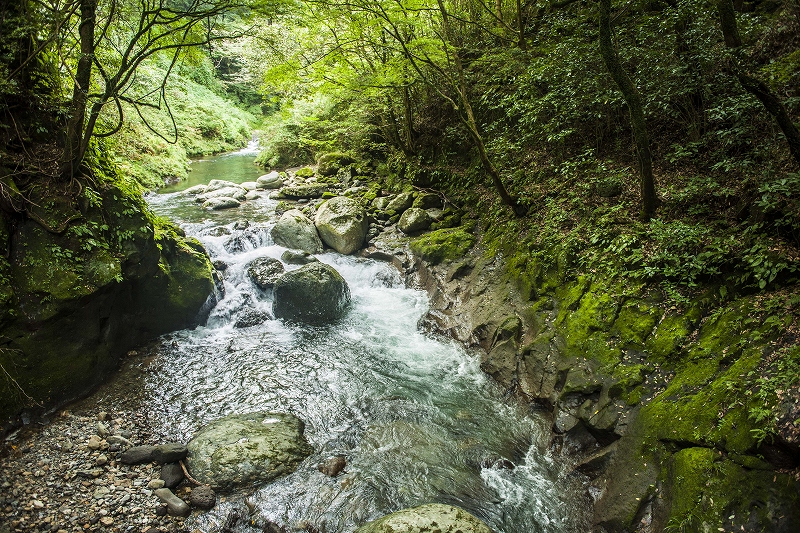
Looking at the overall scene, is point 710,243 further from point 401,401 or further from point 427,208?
point 427,208

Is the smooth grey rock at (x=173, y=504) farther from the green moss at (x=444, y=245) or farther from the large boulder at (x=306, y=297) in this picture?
the green moss at (x=444, y=245)

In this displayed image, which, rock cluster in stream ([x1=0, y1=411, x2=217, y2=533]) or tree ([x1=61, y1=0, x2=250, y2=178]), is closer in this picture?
rock cluster in stream ([x1=0, y1=411, x2=217, y2=533])

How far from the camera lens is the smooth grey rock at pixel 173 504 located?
4.63 metres

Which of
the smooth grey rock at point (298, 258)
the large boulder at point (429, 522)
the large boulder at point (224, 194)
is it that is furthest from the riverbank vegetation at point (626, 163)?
the large boulder at point (224, 194)

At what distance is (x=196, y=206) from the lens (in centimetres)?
1517

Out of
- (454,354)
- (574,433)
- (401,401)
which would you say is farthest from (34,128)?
(574,433)

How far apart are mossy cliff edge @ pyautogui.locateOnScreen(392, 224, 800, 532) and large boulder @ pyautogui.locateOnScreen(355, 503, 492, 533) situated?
4.92 feet

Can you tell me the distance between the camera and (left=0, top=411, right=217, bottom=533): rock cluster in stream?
14.2 ft

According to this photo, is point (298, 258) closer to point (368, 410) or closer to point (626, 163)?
point (368, 410)

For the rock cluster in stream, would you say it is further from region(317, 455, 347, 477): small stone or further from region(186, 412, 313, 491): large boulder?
region(317, 455, 347, 477): small stone

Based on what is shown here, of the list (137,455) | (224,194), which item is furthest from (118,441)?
(224,194)

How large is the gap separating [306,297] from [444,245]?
142 inches

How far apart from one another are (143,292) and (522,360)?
23.3 ft

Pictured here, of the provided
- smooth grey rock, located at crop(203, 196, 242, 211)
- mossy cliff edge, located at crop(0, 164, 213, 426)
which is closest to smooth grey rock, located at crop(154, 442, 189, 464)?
mossy cliff edge, located at crop(0, 164, 213, 426)
